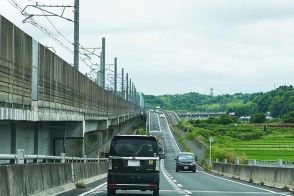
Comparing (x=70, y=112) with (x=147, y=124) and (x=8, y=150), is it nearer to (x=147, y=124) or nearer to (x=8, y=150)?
(x=8, y=150)

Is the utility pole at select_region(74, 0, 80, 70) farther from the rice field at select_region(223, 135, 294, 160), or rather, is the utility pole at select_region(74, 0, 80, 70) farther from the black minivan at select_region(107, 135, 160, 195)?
the rice field at select_region(223, 135, 294, 160)

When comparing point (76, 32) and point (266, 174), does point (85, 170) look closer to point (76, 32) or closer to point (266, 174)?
point (76, 32)

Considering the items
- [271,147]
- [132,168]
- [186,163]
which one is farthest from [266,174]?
[271,147]

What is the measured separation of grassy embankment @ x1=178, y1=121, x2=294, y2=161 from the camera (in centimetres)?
10560

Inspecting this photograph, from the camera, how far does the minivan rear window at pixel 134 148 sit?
21.5 meters

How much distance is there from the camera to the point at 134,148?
2161 cm

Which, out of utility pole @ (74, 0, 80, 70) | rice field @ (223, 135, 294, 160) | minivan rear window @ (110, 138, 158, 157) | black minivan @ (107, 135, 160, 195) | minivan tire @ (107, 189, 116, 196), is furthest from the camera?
rice field @ (223, 135, 294, 160)

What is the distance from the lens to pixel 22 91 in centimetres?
2277

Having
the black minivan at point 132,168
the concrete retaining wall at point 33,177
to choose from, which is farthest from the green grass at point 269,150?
the black minivan at point 132,168

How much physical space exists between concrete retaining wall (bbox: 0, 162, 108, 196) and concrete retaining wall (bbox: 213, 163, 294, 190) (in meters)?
8.79

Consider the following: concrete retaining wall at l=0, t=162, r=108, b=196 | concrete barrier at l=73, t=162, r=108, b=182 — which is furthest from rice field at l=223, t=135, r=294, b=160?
concrete retaining wall at l=0, t=162, r=108, b=196

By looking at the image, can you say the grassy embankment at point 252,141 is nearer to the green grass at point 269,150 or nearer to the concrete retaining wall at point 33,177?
the green grass at point 269,150

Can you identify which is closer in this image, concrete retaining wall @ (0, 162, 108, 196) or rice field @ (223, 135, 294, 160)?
concrete retaining wall @ (0, 162, 108, 196)

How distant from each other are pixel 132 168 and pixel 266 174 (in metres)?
13.7
